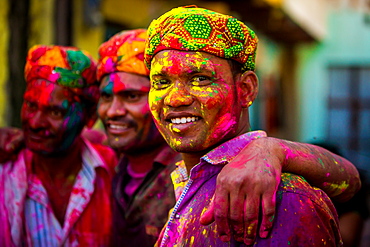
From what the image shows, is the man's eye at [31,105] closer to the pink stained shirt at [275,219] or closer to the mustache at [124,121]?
the mustache at [124,121]

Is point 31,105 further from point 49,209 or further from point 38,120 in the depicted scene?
point 49,209

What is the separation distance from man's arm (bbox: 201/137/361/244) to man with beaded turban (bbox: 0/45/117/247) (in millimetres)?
1619

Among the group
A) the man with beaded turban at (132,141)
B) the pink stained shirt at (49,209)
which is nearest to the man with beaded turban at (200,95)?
the man with beaded turban at (132,141)

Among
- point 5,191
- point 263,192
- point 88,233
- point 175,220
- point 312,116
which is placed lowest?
point 312,116

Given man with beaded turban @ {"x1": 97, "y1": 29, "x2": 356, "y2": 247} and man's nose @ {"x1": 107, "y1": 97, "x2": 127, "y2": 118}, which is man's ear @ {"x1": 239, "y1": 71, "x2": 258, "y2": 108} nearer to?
man with beaded turban @ {"x1": 97, "y1": 29, "x2": 356, "y2": 247}

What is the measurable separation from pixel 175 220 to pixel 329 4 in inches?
570

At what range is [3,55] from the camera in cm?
561

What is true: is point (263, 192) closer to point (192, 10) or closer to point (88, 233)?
point (192, 10)

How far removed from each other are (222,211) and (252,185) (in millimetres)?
143

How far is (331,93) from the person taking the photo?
14961mm

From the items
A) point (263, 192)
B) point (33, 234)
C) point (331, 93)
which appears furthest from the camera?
point (331, 93)

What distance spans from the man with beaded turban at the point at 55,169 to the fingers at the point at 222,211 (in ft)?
5.39

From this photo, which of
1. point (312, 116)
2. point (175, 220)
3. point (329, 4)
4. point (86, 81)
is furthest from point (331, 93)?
point (175, 220)

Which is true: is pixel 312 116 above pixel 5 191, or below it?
below
